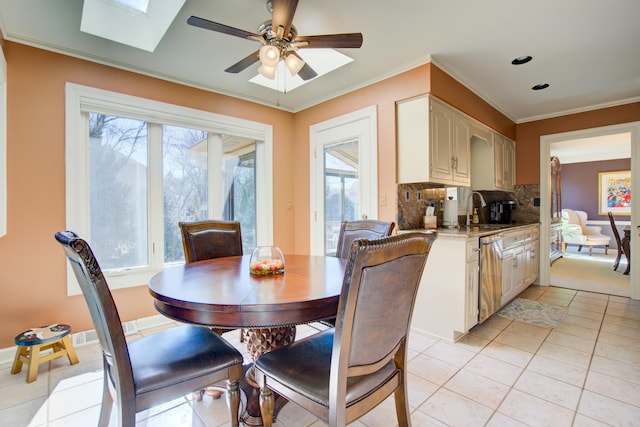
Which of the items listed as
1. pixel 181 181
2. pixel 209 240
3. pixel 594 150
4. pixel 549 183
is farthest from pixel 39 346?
pixel 594 150

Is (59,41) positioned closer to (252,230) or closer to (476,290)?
(252,230)

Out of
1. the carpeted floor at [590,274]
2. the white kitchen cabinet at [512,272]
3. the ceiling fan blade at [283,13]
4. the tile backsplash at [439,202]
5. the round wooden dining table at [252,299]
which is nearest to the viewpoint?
the round wooden dining table at [252,299]

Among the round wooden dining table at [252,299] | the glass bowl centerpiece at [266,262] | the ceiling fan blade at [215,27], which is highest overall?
the ceiling fan blade at [215,27]

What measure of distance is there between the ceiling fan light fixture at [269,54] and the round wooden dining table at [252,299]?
1.28 metres

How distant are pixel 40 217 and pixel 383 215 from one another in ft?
9.34

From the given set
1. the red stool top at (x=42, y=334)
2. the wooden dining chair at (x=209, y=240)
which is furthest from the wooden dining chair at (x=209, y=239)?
the red stool top at (x=42, y=334)

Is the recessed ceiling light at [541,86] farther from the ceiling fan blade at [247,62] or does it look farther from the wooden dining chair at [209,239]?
the wooden dining chair at [209,239]

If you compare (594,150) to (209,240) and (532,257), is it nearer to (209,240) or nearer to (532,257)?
(532,257)

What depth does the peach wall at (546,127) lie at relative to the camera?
3.76 m

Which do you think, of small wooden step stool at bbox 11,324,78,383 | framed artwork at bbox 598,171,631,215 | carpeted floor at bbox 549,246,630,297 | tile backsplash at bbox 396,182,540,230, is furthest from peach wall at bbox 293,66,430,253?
framed artwork at bbox 598,171,631,215

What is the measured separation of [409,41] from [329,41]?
2.97 feet

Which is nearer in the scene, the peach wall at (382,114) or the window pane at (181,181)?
the peach wall at (382,114)

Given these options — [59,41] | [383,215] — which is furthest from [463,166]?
[59,41]

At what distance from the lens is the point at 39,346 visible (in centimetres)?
202
